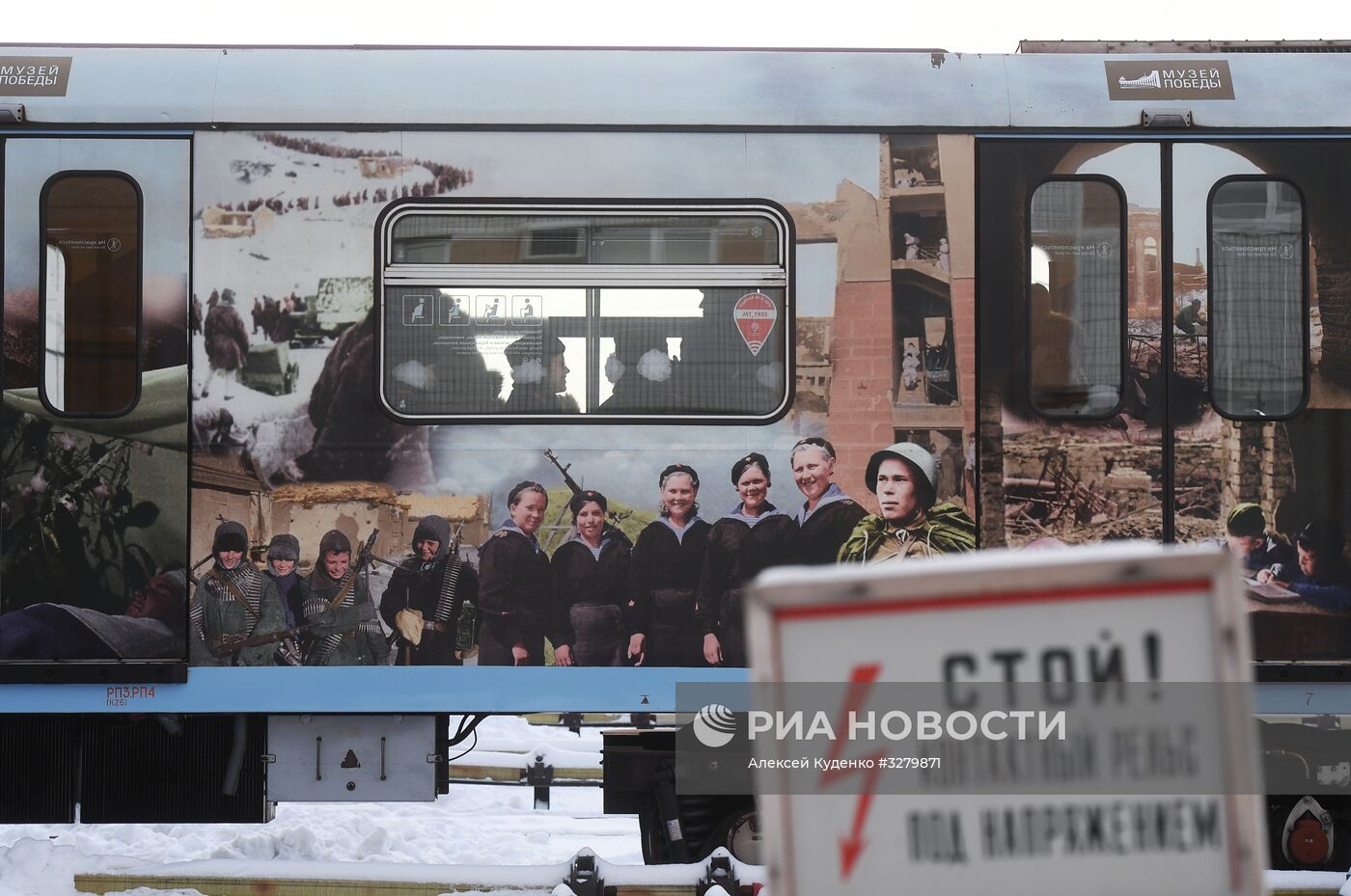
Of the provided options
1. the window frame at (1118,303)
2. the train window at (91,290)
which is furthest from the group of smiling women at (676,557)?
the train window at (91,290)

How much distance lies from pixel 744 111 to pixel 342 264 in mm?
1838

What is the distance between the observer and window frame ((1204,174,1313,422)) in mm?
5219

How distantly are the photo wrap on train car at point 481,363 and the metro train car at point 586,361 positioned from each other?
0.7 inches

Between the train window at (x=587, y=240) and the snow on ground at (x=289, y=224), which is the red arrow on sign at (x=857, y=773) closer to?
the train window at (x=587, y=240)

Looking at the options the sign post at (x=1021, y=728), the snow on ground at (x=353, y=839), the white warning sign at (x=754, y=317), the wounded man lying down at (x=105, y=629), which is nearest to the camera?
the sign post at (x=1021, y=728)

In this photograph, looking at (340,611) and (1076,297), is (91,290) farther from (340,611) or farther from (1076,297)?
(1076,297)

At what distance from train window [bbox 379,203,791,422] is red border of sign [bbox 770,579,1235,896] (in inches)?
120

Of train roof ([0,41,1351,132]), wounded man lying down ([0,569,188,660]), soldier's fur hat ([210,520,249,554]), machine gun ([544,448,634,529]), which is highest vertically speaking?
train roof ([0,41,1351,132])

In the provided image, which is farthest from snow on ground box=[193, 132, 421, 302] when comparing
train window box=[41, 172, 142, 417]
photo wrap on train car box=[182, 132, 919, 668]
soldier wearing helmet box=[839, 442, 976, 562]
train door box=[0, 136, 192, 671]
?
soldier wearing helmet box=[839, 442, 976, 562]

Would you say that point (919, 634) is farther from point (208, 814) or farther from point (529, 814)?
point (529, 814)

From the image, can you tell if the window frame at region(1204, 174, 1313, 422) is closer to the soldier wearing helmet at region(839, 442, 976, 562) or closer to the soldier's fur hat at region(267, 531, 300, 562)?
the soldier wearing helmet at region(839, 442, 976, 562)

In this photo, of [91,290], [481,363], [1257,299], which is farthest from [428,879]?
[1257,299]

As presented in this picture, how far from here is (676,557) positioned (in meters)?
5.13

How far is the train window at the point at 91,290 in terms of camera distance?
5188 mm
